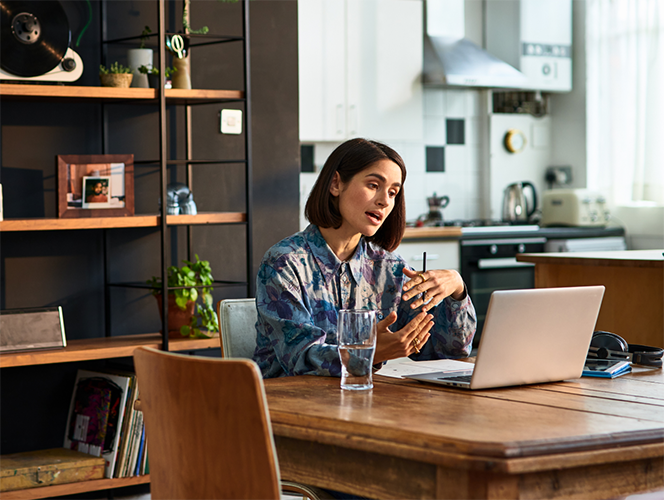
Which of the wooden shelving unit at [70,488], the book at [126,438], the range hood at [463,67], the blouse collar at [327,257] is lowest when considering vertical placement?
the wooden shelving unit at [70,488]

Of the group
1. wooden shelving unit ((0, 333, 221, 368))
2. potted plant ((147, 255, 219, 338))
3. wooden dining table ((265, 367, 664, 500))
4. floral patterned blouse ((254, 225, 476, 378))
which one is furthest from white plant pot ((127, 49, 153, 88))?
wooden dining table ((265, 367, 664, 500))

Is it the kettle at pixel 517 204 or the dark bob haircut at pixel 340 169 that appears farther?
the kettle at pixel 517 204

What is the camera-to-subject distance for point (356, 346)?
1.41 m

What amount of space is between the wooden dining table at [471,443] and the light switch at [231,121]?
2167mm

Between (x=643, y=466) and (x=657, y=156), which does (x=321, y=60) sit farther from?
(x=643, y=466)

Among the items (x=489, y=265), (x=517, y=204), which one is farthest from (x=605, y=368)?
(x=517, y=204)

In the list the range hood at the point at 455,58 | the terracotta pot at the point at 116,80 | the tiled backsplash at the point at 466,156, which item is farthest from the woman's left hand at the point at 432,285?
the tiled backsplash at the point at 466,156

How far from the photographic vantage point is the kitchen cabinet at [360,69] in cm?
457

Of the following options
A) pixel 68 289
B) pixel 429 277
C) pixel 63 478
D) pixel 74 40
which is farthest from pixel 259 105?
pixel 429 277

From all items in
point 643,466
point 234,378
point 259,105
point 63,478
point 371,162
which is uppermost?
point 259,105

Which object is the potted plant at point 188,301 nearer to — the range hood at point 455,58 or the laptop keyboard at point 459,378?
the laptop keyboard at point 459,378

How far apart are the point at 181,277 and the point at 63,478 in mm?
821

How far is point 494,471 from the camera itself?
1008mm

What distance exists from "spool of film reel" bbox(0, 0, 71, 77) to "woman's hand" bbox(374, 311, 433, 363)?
1.84 m
